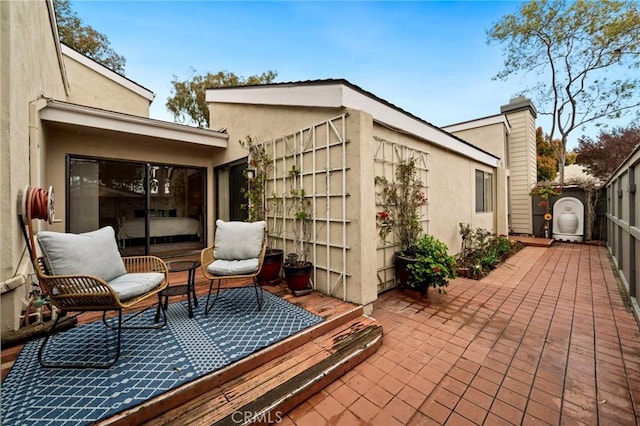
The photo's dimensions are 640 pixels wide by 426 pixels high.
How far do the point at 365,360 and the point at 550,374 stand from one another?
4.74 ft

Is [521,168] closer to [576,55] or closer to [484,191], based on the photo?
[484,191]

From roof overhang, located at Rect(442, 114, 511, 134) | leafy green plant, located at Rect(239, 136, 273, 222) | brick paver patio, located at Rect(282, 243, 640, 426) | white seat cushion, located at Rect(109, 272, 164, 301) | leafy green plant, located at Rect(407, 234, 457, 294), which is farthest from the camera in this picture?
roof overhang, located at Rect(442, 114, 511, 134)

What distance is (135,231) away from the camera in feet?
17.7

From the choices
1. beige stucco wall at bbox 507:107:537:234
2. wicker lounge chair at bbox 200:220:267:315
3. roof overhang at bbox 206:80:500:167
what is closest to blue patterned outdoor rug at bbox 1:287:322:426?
wicker lounge chair at bbox 200:220:267:315

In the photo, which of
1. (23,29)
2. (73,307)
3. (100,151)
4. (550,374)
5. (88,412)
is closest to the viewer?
(88,412)

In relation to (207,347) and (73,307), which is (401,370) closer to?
(207,347)

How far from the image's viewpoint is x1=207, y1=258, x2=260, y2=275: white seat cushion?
8.75 ft

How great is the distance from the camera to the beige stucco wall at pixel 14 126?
2.00m

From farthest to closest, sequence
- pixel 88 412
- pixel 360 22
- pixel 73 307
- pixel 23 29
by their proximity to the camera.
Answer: pixel 360 22, pixel 23 29, pixel 73 307, pixel 88 412

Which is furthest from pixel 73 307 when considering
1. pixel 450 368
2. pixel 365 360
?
pixel 450 368

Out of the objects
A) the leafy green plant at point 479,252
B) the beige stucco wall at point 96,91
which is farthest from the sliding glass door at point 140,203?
the leafy green plant at point 479,252

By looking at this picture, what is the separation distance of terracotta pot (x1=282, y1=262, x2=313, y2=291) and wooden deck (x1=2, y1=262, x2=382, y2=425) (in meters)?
0.62

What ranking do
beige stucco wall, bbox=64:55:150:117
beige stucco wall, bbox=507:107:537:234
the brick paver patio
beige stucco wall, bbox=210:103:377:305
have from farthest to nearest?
beige stucco wall, bbox=507:107:537:234
beige stucco wall, bbox=64:55:150:117
beige stucco wall, bbox=210:103:377:305
the brick paver patio

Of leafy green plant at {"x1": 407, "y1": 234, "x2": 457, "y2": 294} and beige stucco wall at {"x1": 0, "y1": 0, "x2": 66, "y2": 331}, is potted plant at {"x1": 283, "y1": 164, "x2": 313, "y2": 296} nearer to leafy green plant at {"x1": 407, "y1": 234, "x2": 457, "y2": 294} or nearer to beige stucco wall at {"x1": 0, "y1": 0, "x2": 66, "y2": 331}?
leafy green plant at {"x1": 407, "y1": 234, "x2": 457, "y2": 294}
